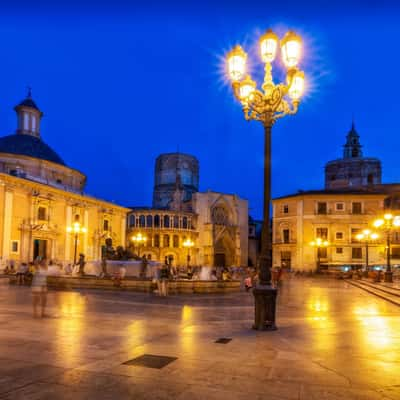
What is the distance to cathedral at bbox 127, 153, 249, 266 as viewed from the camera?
5719cm

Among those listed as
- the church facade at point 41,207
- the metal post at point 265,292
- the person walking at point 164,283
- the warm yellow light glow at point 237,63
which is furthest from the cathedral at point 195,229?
the metal post at point 265,292

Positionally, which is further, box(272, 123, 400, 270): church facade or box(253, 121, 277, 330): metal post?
box(272, 123, 400, 270): church facade

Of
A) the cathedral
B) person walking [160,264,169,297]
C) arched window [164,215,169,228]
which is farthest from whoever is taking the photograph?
arched window [164,215,169,228]

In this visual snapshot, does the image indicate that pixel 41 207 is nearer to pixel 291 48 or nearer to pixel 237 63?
pixel 237 63

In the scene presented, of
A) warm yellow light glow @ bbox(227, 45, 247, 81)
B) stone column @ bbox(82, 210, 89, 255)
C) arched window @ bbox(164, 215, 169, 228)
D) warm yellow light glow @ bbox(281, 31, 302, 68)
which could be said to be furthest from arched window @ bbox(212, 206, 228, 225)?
warm yellow light glow @ bbox(281, 31, 302, 68)

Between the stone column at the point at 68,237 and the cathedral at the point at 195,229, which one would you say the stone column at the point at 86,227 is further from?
the cathedral at the point at 195,229

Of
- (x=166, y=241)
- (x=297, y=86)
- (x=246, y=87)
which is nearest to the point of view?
(x=246, y=87)

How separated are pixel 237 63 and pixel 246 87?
65 centimetres

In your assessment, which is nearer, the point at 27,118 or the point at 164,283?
the point at 164,283

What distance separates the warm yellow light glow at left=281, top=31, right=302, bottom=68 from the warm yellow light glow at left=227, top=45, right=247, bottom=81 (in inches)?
43.0

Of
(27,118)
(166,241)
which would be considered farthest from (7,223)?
(166,241)

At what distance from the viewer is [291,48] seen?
9711mm

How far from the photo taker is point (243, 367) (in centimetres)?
593

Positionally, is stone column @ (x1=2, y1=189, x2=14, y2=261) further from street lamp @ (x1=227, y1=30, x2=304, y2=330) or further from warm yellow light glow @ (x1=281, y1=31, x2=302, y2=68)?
warm yellow light glow @ (x1=281, y1=31, x2=302, y2=68)
